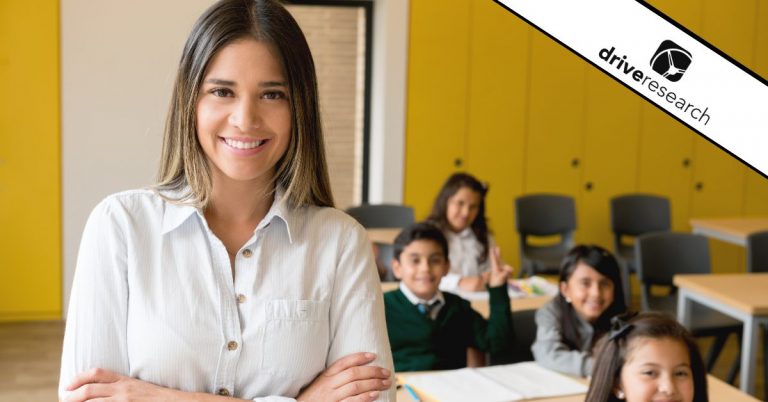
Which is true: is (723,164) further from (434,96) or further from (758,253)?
(434,96)

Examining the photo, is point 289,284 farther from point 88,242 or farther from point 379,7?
point 379,7

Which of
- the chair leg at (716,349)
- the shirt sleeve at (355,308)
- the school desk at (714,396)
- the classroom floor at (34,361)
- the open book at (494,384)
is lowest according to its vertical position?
the classroom floor at (34,361)

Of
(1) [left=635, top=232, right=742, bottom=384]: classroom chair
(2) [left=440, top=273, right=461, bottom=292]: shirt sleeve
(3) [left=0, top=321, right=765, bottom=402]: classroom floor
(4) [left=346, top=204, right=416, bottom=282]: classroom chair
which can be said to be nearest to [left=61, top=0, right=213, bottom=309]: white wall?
(3) [left=0, top=321, right=765, bottom=402]: classroom floor

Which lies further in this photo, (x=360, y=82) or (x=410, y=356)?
(x=360, y=82)

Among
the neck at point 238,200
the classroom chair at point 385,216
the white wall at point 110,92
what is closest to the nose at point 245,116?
the neck at point 238,200

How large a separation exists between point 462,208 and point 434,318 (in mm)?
1725

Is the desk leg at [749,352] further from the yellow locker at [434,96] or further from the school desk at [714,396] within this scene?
the yellow locker at [434,96]

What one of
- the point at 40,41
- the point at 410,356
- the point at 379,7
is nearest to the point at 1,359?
the point at 40,41

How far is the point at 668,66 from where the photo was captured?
300cm

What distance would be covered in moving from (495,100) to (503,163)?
1.69 feet

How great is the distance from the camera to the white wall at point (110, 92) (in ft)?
21.9

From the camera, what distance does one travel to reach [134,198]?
175 cm

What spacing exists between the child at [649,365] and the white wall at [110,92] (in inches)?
172

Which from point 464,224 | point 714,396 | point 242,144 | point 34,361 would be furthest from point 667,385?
point 34,361
